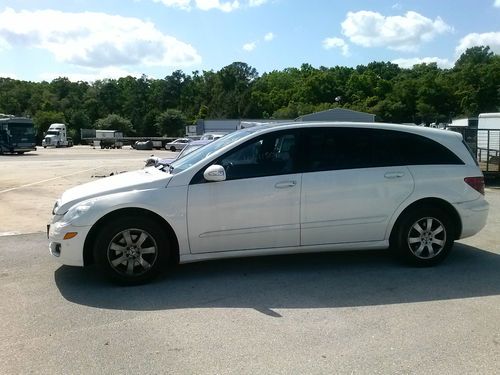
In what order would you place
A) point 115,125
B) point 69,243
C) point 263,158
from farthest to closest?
point 115,125
point 263,158
point 69,243

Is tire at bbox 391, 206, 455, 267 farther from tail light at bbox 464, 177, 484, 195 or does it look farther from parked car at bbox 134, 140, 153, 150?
parked car at bbox 134, 140, 153, 150

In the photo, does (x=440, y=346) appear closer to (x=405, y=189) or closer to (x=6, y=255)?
(x=405, y=189)

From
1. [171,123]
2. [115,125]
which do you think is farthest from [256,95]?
[115,125]

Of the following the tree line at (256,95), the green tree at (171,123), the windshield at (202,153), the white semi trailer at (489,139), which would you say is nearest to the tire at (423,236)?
the windshield at (202,153)

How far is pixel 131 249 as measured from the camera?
5.18m

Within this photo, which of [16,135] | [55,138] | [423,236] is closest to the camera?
[423,236]

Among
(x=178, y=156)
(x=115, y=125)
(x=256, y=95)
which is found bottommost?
(x=178, y=156)

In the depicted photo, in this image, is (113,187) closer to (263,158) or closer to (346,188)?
(263,158)

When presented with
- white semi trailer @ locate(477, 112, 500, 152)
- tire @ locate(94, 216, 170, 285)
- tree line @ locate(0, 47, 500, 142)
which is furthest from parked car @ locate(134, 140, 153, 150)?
tire @ locate(94, 216, 170, 285)

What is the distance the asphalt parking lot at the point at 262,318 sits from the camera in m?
3.55

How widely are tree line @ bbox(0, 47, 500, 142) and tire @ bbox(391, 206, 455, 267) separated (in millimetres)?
82721

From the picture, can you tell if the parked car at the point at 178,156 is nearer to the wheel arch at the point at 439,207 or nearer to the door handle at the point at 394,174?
the door handle at the point at 394,174

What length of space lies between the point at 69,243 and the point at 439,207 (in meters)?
4.12

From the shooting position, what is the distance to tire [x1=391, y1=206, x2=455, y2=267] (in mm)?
5781
